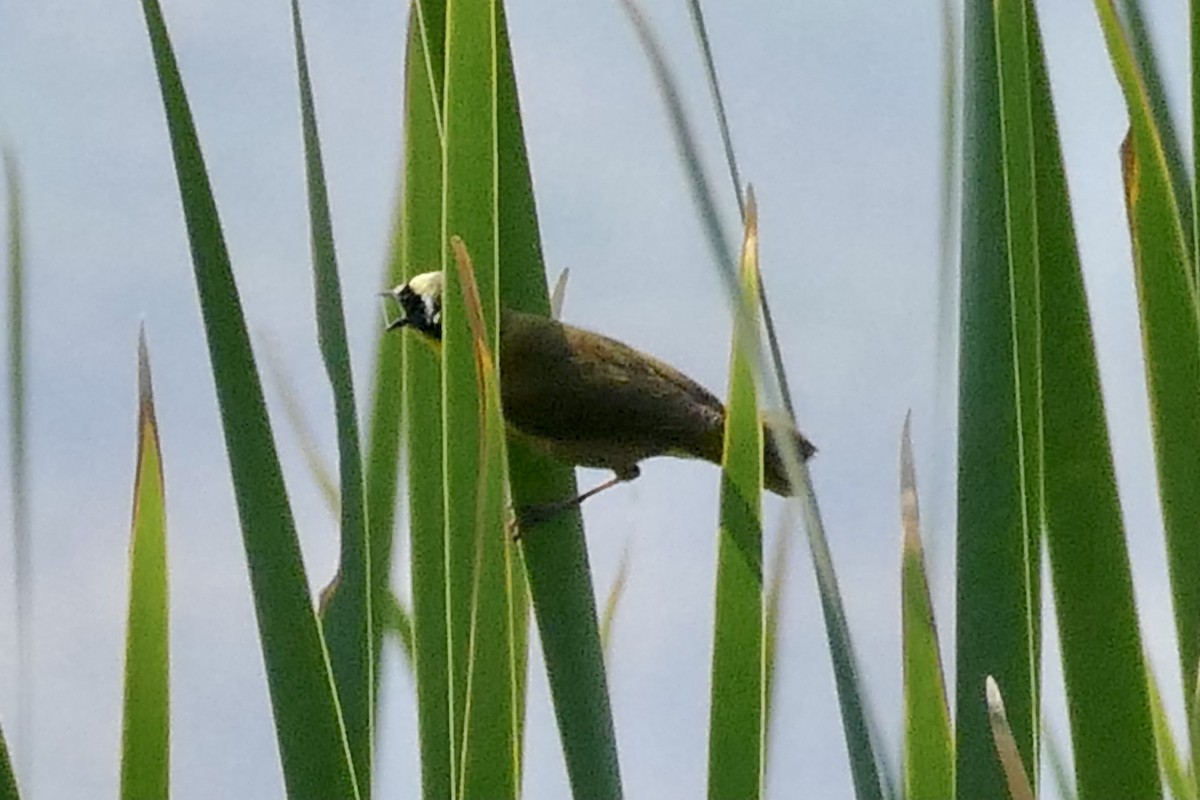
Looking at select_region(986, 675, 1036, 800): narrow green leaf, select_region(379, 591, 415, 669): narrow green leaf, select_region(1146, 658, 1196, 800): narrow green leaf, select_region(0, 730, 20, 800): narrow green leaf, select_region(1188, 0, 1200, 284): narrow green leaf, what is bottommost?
select_region(1146, 658, 1196, 800): narrow green leaf

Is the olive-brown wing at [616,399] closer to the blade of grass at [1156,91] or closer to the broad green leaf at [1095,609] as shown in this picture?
the blade of grass at [1156,91]

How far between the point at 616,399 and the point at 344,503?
755 mm

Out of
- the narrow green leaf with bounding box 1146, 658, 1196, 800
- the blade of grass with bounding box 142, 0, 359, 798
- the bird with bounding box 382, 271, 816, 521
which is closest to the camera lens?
the blade of grass with bounding box 142, 0, 359, 798

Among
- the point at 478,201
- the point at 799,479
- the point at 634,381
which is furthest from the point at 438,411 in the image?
the point at 634,381

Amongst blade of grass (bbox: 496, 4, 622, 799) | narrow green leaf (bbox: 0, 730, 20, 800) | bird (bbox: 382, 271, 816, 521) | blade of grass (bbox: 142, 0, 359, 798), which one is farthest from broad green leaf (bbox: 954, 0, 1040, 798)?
bird (bbox: 382, 271, 816, 521)

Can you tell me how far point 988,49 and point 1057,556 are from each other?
0.25m

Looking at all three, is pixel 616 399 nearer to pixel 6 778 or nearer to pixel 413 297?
pixel 413 297

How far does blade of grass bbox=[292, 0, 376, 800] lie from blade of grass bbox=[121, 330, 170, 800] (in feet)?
0.34

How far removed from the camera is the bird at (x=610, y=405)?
4.83ft

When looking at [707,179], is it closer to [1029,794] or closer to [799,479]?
[799,479]

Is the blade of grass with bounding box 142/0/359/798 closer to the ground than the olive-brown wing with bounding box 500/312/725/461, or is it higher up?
closer to the ground

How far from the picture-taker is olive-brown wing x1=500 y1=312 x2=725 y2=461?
1528 millimetres

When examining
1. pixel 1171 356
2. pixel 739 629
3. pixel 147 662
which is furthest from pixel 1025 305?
pixel 147 662

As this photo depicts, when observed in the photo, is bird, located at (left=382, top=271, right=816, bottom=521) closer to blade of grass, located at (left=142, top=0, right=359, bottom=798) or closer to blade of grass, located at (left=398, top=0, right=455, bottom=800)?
blade of grass, located at (left=398, top=0, right=455, bottom=800)
